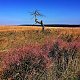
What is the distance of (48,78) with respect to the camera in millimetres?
11133

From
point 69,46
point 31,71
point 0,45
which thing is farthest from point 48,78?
point 0,45

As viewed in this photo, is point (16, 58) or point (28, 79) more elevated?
point (16, 58)

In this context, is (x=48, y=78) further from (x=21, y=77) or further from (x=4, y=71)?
(x=4, y=71)

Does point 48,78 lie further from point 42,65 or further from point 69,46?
point 69,46

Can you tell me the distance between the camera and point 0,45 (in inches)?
1169

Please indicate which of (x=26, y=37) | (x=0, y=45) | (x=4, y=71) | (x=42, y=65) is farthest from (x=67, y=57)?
(x=26, y=37)

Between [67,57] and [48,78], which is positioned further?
[67,57]

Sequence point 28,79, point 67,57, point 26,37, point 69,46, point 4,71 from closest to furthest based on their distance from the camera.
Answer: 1. point 28,79
2. point 4,71
3. point 67,57
4. point 69,46
5. point 26,37

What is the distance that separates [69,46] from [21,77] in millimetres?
6166

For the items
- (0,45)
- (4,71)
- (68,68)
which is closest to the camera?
(4,71)

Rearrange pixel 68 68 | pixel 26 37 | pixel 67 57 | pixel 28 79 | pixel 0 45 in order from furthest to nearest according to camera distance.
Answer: pixel 26 37 → pixel 0 45 → pixel 67 57 → pixel 68 68 → pixel 28 79

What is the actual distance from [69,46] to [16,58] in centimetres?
→ 577

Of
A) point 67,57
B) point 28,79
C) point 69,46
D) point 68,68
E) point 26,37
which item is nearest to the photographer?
point 28,79

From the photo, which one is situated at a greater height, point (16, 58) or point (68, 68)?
point (16, 58)
